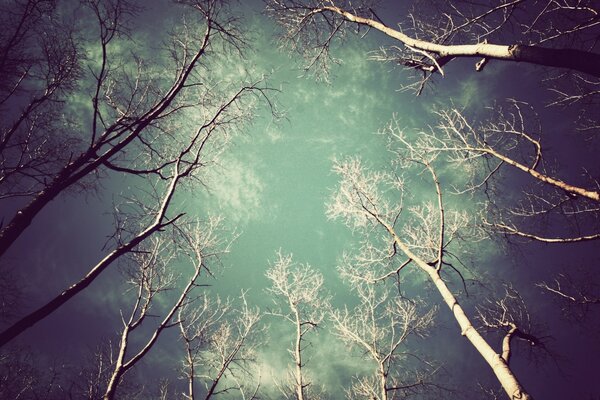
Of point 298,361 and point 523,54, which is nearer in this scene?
point 523,54

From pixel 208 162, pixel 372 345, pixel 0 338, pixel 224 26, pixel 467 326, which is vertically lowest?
pixel 0 338

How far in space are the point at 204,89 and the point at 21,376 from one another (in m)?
24.0

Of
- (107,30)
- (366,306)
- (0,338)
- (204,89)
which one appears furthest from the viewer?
(366,306)

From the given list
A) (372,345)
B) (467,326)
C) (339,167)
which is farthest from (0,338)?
(372,345)

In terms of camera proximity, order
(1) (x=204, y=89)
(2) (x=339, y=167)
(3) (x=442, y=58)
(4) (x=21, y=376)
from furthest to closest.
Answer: (4) (x=21, y=376) → (2) (x=339, y=167) → (1) (x=204, y=89) → (3) (x=442, y=58)

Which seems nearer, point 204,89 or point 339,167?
point 204,89

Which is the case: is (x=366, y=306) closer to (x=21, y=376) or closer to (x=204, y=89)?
(x=204, y=89)

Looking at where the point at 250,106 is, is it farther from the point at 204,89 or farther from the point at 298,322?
the point at 298,322

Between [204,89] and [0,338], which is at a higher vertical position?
[204,89]

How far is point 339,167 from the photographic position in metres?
8.67

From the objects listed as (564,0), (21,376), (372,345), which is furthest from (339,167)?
(21,376)

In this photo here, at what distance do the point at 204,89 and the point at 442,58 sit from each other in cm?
436

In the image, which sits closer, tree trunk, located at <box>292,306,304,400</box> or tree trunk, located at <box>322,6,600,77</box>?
tree trunk, located at <box>322,6,600,77</box>

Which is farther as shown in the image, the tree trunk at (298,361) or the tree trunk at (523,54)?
the tree trunk at (298,361)
